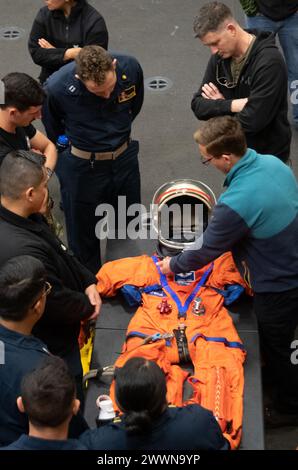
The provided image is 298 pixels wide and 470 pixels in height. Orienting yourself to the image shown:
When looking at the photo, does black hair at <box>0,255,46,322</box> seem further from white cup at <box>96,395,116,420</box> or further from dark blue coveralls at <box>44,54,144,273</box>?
dark blue coveralls at <box>44,54,144,273</box>

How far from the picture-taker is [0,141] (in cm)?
396

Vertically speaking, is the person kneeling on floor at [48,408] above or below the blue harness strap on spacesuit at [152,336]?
above

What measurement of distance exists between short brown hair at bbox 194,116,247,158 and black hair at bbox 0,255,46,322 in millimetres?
1059

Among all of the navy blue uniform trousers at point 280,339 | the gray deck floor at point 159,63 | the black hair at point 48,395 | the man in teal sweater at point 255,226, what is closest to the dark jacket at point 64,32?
the gray deck floor at point 159,63

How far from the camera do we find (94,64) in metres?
4.10

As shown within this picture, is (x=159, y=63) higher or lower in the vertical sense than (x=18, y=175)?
lower

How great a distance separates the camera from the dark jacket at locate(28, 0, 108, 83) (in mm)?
5098

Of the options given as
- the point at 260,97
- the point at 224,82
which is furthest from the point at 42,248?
the point at 224,82

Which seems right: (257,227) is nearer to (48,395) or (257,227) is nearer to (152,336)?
(152,336)

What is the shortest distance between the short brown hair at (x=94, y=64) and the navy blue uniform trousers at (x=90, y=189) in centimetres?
66

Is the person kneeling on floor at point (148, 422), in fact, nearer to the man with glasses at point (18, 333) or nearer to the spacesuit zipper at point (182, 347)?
the man with glasses at point (18, 333)

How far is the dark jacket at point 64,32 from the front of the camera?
5.10 meters

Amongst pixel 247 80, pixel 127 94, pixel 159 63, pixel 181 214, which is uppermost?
pixel 247 80

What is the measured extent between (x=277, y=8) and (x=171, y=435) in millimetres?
3806
